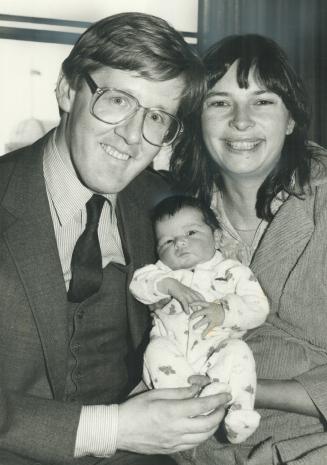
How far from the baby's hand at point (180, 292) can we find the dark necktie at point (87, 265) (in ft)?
0.72

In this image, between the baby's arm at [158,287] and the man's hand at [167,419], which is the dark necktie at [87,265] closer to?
the baby's arm at [158,287]

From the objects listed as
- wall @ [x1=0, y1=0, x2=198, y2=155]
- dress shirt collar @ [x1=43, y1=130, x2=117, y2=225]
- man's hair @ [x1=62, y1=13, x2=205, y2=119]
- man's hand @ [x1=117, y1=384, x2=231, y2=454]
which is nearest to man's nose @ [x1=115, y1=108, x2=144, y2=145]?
man's hair @ [x1=62, y1=13, x2=205, y2=119]

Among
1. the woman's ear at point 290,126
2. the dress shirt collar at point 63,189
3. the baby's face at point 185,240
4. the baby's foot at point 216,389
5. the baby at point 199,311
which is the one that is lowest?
the baby's foot at point 216,389

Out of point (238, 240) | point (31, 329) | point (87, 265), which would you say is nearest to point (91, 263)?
point (87, 265)

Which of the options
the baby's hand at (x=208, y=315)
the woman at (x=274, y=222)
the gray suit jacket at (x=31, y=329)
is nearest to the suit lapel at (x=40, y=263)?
the gray suit jacket at (x=31, y=329)

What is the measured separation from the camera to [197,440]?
5.52ft

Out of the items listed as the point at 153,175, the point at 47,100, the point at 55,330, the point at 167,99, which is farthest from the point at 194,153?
the point at 47,100

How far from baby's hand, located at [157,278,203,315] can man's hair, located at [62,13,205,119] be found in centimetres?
66

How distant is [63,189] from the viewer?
1896mm

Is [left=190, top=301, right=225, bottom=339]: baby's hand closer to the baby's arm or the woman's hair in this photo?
the baby's arm

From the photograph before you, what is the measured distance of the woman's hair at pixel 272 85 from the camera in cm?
202

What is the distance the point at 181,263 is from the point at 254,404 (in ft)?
1.73

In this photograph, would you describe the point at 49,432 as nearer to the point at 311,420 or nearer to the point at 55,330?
the point at 55,330

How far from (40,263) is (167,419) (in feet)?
2.00
